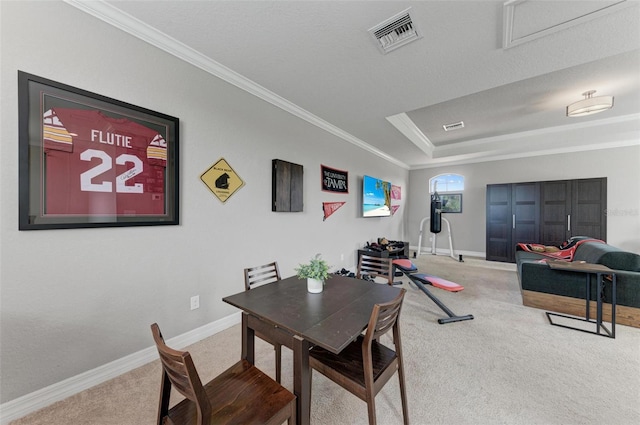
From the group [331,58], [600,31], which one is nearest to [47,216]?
[331,58]

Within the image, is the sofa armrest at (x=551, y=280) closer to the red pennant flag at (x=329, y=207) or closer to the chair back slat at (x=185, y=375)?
the red pennant flag at (x=329, y=207)

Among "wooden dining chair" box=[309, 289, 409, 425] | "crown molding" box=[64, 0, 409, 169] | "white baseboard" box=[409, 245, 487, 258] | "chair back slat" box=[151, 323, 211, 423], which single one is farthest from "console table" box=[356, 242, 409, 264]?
"chair back slat" box=[151, 323, 211, 423]

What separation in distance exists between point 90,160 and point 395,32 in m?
2.49

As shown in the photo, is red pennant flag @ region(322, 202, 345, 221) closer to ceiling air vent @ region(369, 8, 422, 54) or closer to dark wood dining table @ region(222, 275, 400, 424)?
dark wood dining table @ region(222, 275, 400, 424)

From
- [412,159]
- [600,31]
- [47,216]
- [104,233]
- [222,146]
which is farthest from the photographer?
[412,159]

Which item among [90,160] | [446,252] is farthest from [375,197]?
[90,160]

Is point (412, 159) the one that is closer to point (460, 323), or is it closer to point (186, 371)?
point (460, 323)

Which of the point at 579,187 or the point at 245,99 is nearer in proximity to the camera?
the point at 245,99

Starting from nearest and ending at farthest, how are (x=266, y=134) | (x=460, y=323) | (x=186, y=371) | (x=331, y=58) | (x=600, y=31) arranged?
(x=186, y=371)
(x=600, y=31)
(x=331, y=58)
(x=460, y=323)
(x=266, y=134)

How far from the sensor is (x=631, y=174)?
4.57 metres

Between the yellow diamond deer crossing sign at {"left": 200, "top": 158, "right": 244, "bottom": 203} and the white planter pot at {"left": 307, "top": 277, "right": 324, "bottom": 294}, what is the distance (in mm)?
1355

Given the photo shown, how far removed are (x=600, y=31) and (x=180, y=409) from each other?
3.80m

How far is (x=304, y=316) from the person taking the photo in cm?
128

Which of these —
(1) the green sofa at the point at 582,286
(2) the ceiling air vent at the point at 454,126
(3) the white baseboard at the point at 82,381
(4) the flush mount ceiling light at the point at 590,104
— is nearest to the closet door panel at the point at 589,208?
(1) the green sofa at the point at 582,286
